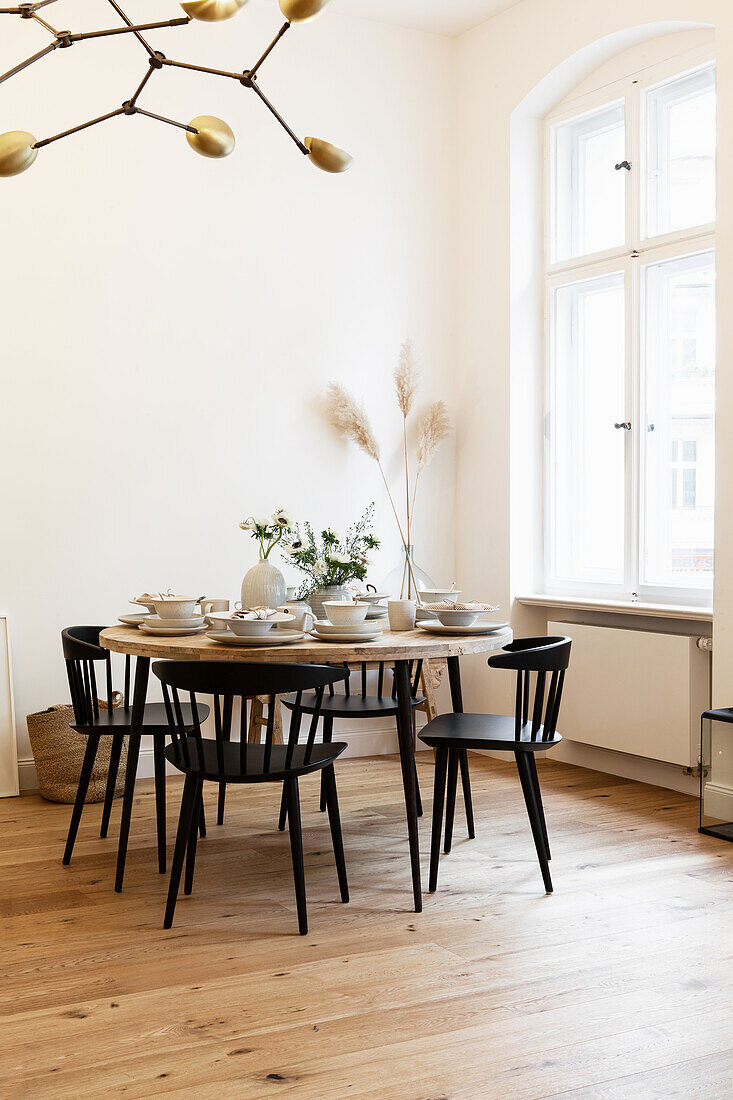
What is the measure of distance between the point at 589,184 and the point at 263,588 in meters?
2.77

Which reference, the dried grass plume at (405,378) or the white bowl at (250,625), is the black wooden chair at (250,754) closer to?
the white bowl at (250,625)

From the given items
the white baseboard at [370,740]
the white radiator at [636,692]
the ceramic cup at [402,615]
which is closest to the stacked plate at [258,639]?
the ceramic cup at [402,615]

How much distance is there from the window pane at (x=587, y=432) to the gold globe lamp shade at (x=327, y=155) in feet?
7.16

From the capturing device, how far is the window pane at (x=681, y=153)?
4312 mm

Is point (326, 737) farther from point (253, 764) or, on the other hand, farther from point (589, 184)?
point (589, 184)

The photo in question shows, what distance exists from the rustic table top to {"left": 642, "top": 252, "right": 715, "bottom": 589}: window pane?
5.20ft

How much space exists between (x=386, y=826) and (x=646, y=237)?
106 inches

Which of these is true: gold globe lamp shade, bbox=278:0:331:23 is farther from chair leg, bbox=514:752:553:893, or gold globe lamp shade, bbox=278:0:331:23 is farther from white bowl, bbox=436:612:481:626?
chair leg, bbox=514:752:553:893

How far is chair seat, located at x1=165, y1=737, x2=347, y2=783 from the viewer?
2764 millimetres

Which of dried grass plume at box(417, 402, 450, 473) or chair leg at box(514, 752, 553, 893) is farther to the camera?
dried grass plume at box(417, 402, 450, 473)

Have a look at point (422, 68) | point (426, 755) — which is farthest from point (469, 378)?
point (426, 755)

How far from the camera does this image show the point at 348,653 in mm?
2871

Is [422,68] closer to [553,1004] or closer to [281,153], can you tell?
[281,153]

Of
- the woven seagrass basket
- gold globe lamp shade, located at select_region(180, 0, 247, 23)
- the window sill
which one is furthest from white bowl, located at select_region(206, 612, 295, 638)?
the window sill
